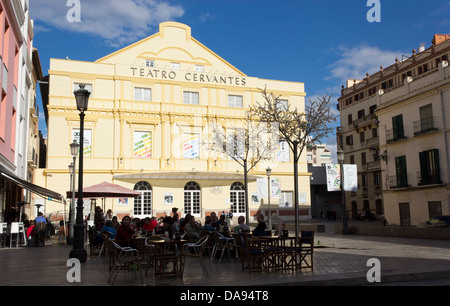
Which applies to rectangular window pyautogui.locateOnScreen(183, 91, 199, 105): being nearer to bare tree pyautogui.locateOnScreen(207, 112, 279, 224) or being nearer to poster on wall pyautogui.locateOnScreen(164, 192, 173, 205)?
bare tree pyautogui.locateOnScreen(207, 112, 279, 224)

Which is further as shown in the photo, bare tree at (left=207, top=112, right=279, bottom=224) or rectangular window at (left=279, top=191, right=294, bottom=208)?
rectangular window at (left=279, top=191, right=294, bottom=208)

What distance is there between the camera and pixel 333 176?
2197 centimetres

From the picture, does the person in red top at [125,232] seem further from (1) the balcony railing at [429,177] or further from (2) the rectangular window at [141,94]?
(2) the rectangular window at [141,94]

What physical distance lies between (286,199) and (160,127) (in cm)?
1284

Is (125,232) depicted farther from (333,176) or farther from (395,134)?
(395,134)

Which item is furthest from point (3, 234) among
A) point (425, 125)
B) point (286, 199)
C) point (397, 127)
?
point (286, 199)

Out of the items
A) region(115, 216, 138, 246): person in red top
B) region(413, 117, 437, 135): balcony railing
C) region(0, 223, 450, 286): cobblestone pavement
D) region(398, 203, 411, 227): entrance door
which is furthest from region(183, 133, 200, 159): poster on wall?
region(115, 216, 138, 246): person in red top

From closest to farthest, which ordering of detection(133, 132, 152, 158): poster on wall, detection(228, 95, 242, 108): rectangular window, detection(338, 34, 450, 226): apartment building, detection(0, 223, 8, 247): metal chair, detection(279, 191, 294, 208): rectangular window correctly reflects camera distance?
1. detection(0, 223, 8, 247): metal chair
2. detection(338, 34, 450, 226): apartment building
3. detection(133, 132, 152, 158): poster on wall
4. detection(228, 95, 242, 108): rectangular window
5. detection(279, 191, 294, 208): rectangular window

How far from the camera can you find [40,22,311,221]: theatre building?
31.1 metres

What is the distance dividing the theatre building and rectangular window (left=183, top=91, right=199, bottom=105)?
0.09m

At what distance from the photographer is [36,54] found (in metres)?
28.0

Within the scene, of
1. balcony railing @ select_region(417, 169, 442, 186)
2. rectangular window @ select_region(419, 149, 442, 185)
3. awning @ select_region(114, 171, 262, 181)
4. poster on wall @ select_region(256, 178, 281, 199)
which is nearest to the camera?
balcony railing @ select_region(417, 169, 442, 186)
